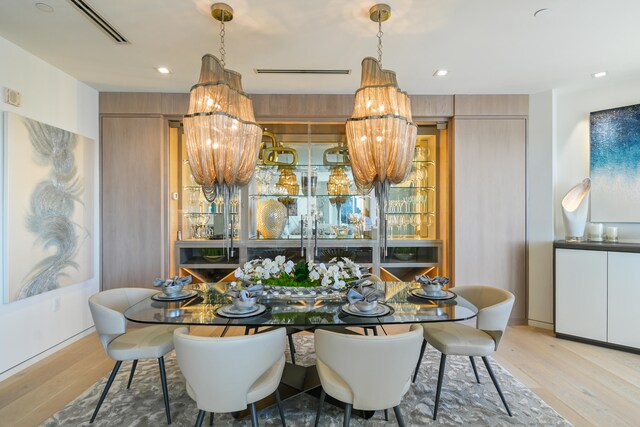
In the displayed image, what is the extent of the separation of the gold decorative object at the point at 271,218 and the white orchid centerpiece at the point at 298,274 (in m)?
1.66

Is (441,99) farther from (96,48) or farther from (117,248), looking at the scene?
(117,248)

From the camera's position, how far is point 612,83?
3531 mm

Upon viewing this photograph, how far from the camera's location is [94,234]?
3.67 metres

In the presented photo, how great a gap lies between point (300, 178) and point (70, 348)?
2978 mm

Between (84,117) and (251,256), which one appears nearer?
(84,117)

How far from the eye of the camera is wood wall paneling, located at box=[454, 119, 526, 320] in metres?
3.84

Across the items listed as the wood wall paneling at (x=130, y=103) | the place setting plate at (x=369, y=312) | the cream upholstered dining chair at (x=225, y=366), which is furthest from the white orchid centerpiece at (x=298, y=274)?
the wood wall paneling at (x=130, y=103)

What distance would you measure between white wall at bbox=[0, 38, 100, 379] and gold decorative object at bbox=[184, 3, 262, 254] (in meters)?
1.81

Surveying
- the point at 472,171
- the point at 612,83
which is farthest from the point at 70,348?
the point at 612,83

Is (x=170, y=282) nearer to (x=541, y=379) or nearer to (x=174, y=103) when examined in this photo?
(x=174, y=103)

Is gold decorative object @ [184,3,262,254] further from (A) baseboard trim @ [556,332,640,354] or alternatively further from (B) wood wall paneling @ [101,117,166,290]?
(A) baseboard trim @ [556,332,640,354]

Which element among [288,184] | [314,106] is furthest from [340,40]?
[288,184]

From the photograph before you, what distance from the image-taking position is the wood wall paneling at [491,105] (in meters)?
3.83

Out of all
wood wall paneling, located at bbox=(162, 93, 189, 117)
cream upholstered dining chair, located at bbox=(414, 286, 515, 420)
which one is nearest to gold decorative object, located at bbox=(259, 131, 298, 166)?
wood wall paneling, located at bbox=(162, 93, 189, 117)
